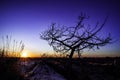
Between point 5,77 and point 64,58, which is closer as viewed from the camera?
point 5,77

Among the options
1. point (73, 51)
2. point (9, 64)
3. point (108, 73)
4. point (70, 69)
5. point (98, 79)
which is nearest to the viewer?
point (9, 64)

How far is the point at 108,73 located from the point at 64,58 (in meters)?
4.79

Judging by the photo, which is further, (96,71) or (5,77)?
(96,71)

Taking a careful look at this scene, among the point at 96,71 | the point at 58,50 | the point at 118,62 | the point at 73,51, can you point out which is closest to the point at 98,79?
the point at 96,71

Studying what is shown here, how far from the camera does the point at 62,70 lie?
13391 mm

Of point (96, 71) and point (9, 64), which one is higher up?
point (9, 64)

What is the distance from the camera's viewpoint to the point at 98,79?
34.6 ft

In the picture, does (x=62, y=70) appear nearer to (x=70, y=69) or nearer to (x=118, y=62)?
(x=70, y=69)

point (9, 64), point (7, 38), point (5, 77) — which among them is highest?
point (7, 38)

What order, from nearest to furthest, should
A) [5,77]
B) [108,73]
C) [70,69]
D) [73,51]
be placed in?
[5,77], [108,73], [70,69], [73,51]

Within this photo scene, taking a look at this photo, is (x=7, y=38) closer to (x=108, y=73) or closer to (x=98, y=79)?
(x=98, y=79)

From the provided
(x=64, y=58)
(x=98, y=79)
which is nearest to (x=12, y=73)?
(x=98, y=79)

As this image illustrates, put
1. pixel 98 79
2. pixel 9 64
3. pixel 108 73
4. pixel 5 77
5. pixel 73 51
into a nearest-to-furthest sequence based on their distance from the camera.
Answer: pixel 5 77, pixel 9 64, pixel 98 79, pixel 108 73, pixel 73 51

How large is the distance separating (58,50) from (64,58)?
0.91 metres
